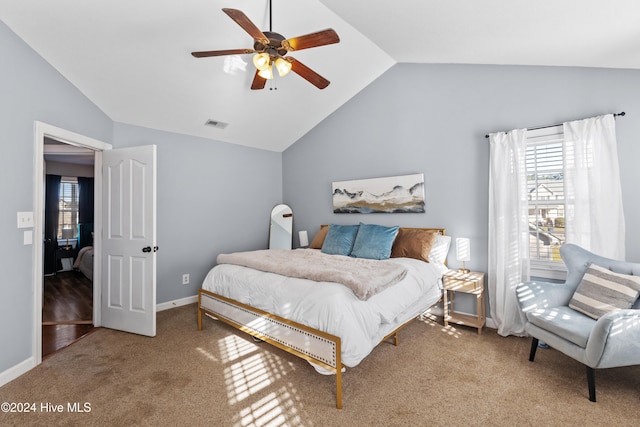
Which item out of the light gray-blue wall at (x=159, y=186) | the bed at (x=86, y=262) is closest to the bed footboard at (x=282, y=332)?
the light gray-blue wall at (x=159, y=186)

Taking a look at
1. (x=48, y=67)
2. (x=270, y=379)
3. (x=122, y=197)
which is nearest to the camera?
(x=270, y=379)

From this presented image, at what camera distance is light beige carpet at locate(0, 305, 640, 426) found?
73.9 inches

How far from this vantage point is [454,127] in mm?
3570

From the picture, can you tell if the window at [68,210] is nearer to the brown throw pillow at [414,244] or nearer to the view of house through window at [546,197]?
the brown throw pillow at [414,244]

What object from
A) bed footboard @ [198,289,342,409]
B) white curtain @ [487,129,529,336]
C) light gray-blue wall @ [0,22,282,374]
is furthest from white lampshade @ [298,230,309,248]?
white curtain @ [487,129,529,336]

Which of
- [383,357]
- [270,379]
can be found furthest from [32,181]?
[383,357]

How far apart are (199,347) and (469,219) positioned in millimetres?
3244

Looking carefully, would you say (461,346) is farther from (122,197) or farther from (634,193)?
(122,197)

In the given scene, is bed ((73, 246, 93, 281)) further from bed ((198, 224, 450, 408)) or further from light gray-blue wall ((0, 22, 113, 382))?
bed ((198, 224, 450, 408))

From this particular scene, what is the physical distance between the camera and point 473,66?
11.2ft

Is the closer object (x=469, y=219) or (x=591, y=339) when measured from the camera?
(x=591, y=339)

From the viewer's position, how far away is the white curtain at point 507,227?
3.02m

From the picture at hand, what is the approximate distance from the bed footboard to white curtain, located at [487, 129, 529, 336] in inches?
82.1

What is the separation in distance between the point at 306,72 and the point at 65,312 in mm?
4265
